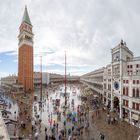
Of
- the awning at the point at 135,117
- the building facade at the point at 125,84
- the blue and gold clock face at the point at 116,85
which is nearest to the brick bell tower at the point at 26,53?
the building facade at the point at 125,84

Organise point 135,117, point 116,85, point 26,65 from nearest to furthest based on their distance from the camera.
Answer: point 135,117
point 116,85
point 26,65

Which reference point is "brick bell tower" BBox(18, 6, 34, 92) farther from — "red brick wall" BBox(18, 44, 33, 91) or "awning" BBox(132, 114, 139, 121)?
"awning" BBox(132, 114, 139, 121)

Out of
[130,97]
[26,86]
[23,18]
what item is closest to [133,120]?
[130,97]

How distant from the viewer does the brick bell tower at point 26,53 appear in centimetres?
10025

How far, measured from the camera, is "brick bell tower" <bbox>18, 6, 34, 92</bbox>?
3947 inches

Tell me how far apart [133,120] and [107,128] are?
5945mm

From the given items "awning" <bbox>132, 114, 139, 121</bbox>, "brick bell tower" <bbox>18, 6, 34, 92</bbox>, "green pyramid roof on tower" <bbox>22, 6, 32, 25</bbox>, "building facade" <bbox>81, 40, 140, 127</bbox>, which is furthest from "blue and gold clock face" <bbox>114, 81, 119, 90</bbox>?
"green pyramid roof on tower" <bbox>22, 6, 32, 25</bbox>

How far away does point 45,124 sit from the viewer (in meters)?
35.9

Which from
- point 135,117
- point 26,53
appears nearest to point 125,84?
point 135,117

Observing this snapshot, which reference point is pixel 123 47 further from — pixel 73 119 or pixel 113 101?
pixel 73 119

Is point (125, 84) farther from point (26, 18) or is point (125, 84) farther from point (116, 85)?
point (26, 18)

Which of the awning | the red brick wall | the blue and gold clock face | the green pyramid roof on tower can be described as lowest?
the awning

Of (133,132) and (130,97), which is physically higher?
(130,97)

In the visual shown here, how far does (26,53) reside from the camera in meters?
102
